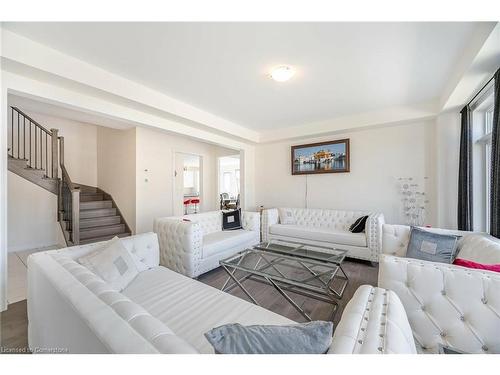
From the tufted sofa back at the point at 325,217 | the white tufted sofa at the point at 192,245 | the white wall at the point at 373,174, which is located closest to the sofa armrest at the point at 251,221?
the white tufted sofa at the point at 192,245

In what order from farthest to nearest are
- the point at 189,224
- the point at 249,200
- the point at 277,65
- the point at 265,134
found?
the point at 249,200 < the point at 265,134 < the point at 189,224 < the point at 277,65

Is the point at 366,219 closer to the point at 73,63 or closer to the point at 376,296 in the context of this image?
Answer: the point at 376,296

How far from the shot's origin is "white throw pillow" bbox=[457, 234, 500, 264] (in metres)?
1.46

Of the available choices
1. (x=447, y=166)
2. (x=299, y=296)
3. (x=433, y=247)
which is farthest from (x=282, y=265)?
(x=447, y=166)

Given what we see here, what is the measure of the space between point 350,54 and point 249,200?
3799mm

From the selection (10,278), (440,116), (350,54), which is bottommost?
(10,278)

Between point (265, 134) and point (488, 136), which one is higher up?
point (265, 134)

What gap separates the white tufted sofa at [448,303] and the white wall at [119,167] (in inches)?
165

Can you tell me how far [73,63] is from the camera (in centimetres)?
205

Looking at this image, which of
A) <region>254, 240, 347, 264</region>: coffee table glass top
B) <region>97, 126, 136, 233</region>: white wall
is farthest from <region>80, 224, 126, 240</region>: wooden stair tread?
<region>254, 240, 347, 264</region>: coffee table glass top

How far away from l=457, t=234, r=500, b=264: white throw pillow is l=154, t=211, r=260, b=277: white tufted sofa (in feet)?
8.41

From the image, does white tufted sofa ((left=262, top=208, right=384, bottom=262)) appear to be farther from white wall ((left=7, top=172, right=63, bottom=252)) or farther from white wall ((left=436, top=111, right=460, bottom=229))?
white wall ((left=7, top=172, right=63, bottom=252))

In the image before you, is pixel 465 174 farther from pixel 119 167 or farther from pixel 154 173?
pixel 119 167
